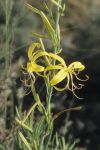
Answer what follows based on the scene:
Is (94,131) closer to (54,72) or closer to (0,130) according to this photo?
(0,130)

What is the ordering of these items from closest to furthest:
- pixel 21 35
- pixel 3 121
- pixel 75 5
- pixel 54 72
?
pixel 54 72 → pixel 3 121 → pixel 21 35 → pixel 75 5

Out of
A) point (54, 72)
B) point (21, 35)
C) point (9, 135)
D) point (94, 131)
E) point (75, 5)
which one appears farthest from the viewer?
point (75, 5)

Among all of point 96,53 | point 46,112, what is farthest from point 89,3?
point 46,112

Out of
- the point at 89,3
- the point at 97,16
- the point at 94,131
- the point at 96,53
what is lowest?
the point at 94,131

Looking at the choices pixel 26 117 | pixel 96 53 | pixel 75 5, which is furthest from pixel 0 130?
pixel 75 5

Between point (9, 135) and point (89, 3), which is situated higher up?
point (89, 3)

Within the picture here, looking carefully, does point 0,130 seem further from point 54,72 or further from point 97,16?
point 97,16

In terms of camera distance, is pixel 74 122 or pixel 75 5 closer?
pixel 74 122

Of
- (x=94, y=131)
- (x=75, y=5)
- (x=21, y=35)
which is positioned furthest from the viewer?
(x=75, y=5)

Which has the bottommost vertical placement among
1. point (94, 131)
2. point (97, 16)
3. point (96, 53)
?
point (94, 131)
